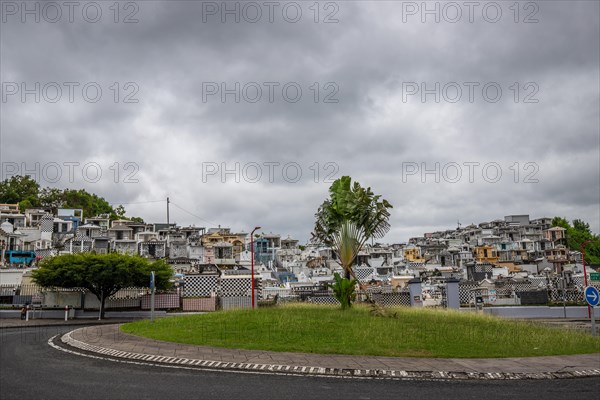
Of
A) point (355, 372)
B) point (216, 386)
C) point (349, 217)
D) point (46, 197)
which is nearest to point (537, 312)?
point (349, 217)

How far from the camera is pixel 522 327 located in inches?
824

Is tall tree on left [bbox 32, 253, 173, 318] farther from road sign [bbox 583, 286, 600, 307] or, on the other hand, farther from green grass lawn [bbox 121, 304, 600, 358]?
road sign [bbox 583, 286, 600, 307]

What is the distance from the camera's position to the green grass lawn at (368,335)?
15.8 meters

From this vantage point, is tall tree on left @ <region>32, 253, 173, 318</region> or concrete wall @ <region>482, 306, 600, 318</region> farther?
concrete wall @ <region>482, 306, 600, 318</region>

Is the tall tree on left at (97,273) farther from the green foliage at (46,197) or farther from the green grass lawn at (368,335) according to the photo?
the green foliage at (46,197)

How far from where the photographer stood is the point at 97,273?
113ft

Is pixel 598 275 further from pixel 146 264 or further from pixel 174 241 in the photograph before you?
pixel 174 241

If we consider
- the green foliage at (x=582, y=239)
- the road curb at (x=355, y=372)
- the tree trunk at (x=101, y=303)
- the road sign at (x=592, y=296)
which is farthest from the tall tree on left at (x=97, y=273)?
the green foliage at (x=582, y=239)

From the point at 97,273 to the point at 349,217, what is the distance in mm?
18199

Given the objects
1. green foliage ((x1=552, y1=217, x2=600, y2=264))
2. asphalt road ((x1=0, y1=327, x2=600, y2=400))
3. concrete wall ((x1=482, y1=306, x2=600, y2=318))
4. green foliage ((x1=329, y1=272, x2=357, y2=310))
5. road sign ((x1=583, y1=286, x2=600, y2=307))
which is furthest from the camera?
green foliage ((x1=552, y1=217, x2=600, y2=264))

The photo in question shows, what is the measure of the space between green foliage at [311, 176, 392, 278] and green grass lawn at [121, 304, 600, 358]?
293 inches

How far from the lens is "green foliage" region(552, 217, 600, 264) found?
107150mm

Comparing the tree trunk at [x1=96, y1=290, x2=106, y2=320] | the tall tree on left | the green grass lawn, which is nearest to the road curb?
the green grass lawn

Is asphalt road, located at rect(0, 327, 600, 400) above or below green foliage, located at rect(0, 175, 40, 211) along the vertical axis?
below
